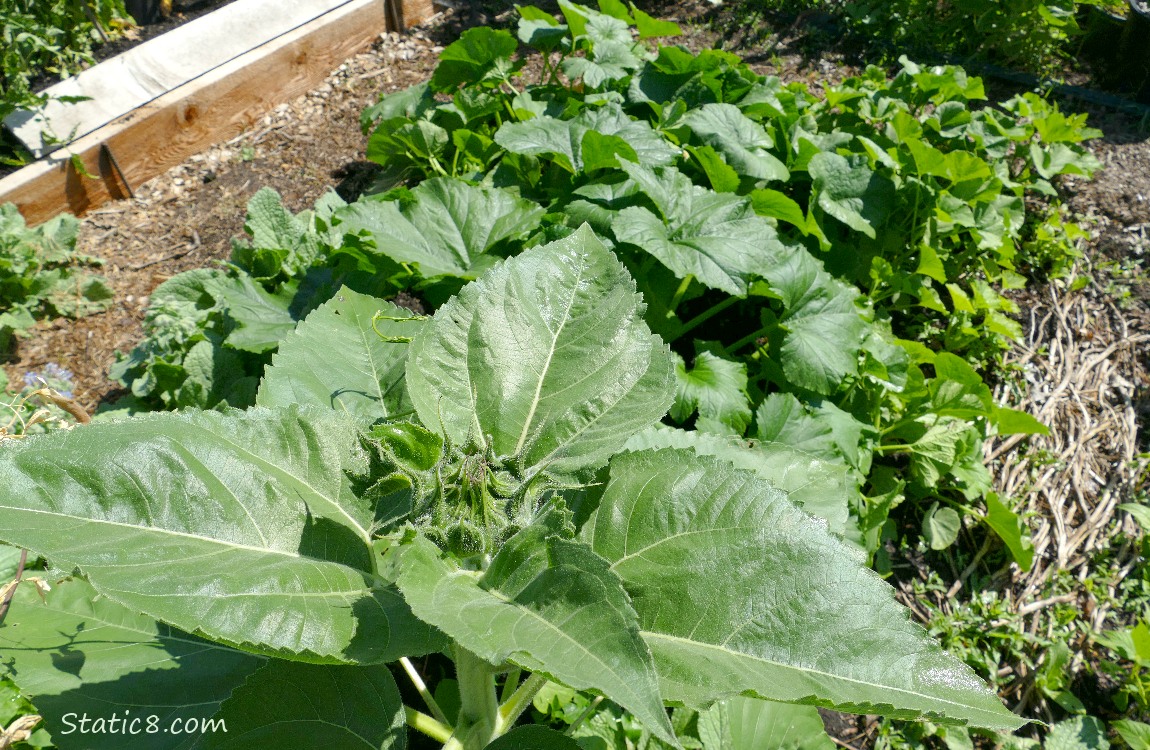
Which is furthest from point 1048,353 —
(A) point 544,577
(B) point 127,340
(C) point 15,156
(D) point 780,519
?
(C) point 15,156

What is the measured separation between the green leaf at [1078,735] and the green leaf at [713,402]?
1345 mm

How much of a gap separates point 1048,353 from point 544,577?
356 cm

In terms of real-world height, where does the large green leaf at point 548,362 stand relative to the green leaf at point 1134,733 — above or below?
above

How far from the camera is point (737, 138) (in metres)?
3.26

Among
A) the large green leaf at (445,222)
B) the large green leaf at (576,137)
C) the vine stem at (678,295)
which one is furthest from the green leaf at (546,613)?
the large green leaf at (576,137)

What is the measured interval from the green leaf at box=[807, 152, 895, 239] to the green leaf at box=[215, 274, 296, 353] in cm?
208

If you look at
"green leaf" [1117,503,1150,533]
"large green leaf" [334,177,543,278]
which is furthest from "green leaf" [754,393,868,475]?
"green leaf" [1117,503,1150,533]

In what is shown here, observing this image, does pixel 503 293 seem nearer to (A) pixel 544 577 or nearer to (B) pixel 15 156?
(A) pixel 544 577

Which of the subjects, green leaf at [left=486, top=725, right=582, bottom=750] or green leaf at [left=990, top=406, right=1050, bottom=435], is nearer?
green leaf at [left=486, top=725, right=582, bottom=750]

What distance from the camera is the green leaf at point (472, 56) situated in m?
3.71

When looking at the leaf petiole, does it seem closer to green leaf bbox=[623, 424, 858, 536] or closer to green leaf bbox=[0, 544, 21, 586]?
green leaf bbox=[623, 424, 858, 536]

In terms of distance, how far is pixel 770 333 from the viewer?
2.86m

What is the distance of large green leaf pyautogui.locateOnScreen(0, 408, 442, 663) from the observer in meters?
0.88

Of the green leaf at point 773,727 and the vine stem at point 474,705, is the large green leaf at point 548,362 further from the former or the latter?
the green leaf at point 773,727
